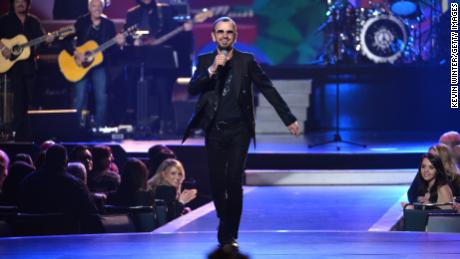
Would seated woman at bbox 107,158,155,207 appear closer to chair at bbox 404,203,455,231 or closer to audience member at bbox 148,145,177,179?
audience member at bbox 148,145,177,179

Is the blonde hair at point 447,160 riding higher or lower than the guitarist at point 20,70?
lower

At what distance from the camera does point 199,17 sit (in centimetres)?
1437

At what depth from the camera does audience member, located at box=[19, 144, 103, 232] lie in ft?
26.3

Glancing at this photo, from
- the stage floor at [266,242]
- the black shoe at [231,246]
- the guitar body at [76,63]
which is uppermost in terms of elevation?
the guitar body at [76,63]

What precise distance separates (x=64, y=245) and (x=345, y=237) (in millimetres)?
1791

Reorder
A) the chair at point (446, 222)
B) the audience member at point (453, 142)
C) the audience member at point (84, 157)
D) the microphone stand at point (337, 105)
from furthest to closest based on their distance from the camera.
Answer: the microphone stand at point (337, 105)
the audience member at point (84, 157)
the audience member at point (453, 142)
the chair at point (446, 222)

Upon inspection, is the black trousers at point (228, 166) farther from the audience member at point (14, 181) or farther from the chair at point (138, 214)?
the audience member at point (14, 181)

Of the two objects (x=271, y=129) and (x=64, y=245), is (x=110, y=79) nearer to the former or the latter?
(x=271, y=129)

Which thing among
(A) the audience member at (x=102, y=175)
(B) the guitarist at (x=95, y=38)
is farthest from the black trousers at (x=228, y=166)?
(B) the guitarist at (x=95, y=38)

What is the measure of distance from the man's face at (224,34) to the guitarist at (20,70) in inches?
267

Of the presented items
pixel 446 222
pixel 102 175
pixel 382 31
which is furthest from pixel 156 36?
pixel 446 222

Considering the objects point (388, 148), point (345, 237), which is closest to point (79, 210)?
point (345, 237)

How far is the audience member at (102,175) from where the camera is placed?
9.45 m

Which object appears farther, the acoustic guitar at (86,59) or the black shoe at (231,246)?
the acoustic guitar at (86,59)
